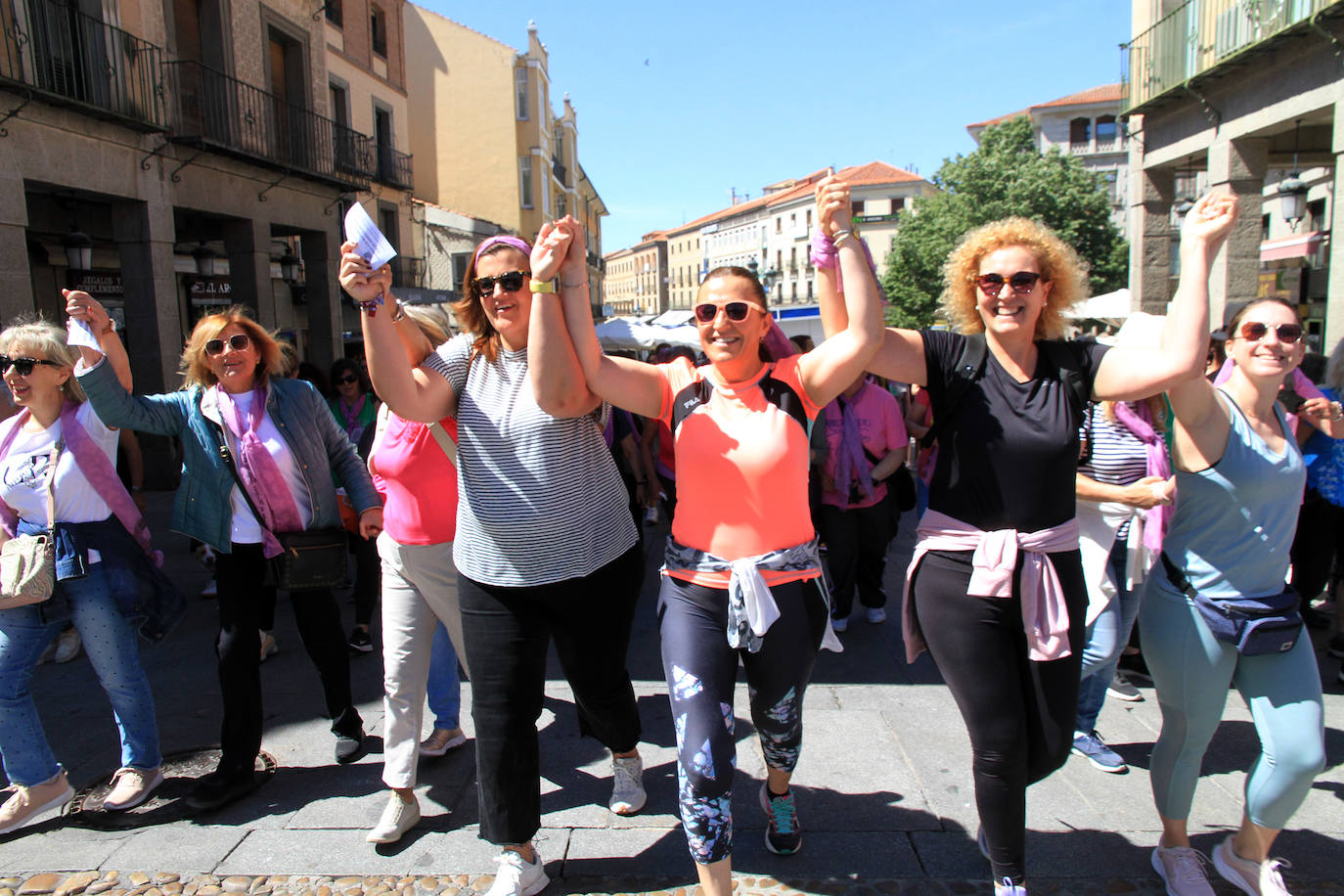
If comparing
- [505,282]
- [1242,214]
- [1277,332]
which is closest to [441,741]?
[505,282]

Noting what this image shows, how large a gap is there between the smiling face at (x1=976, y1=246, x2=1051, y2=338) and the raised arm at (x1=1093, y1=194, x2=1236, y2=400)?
270 millimetres

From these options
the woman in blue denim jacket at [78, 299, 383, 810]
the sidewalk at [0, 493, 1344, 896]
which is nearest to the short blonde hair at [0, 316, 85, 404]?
the woman in blue denim jacket at [78, 299, 383, 810]

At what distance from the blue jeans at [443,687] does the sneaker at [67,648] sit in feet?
8.45

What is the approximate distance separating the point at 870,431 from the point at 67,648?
196 inches

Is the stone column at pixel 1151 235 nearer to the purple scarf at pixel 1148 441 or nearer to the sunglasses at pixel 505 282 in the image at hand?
the purple scarf at pixel 1148 441

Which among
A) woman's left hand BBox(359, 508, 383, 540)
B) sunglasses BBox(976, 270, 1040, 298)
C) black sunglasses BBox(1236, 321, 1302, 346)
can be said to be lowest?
woman's left hand BBox(359, 508, 383, 540)

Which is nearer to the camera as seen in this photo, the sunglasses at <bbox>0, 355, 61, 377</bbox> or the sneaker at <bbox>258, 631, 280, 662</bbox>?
the sunglasses at <bbox>0, 355, 61, 377</bbox>

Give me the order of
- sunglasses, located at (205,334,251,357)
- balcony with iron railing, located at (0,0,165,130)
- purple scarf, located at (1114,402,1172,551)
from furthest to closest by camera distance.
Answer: balcony with iron railing, located at (0,0,165,130) < sunglasses, located at (205,334,251,357) < purple scarf, located at (1114,402,1172,551)

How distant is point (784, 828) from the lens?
114 inches

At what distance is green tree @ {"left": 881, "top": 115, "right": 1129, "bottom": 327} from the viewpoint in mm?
36375

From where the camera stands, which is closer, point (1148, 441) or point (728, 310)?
point (728, 310)

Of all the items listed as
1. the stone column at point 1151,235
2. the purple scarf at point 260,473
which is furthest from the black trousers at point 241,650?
the stone column at point 1151,235

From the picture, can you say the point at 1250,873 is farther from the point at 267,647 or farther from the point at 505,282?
the point at 267,647

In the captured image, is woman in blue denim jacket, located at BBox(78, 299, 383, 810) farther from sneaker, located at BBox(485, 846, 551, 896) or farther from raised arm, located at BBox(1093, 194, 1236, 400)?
raised arm, located at BBox(1093, 194, 1236, 400)
